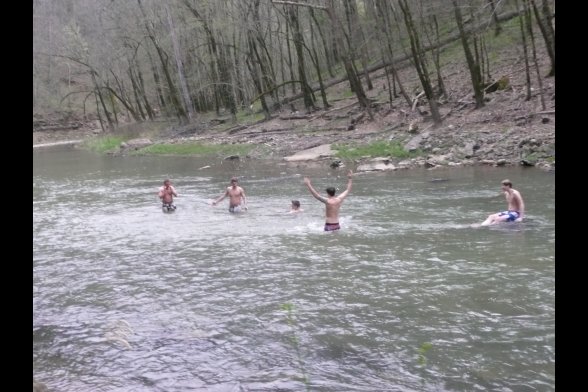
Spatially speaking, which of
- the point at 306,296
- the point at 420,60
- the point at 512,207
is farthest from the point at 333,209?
the point at 420,60

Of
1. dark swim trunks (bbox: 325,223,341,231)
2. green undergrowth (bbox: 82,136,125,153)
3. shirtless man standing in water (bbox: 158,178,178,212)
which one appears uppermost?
green undergrowth (bbox: 82,136,125,153)

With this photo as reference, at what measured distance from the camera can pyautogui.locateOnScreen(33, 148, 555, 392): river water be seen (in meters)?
7.36

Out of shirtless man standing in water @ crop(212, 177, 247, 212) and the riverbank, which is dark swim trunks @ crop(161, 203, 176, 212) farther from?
the riverbank

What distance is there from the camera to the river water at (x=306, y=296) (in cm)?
736

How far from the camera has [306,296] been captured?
10242 millimetres

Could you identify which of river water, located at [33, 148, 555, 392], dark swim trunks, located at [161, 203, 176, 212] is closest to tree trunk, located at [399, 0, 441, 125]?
river water, located at [33, 148, 555, 392]

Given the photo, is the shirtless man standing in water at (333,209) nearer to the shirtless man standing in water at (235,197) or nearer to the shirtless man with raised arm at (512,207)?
the shirtless man with raised arm at (512,207)

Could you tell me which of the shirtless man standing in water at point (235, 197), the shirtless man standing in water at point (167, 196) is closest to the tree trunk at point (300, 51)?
the shirtless man standing in water at point (167, 196)

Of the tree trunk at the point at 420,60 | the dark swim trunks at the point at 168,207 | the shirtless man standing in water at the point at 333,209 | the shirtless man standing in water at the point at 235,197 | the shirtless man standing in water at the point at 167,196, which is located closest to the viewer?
the shirtless man standing in water at the point at 333,209

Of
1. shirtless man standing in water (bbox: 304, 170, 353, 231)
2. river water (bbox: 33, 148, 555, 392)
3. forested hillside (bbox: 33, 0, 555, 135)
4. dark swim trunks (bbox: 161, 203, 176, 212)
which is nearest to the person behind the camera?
river water (bbox: 33, 148, 555, 392)

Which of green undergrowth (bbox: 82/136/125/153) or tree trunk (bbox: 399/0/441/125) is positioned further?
green undergrowth (bbox: 82/136/125/153)

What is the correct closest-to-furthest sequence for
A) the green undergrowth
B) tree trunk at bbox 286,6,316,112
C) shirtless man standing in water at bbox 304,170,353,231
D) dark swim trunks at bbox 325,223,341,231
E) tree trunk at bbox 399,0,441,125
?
shirtless man standing in water at bbox 304,170,353,231 → dark swim trunks at bbox 325,223,341,231 → tree trunk at bbox 399,0,441,125 → tree trunk at bbox 286,6,316,112 → the green undergrowth

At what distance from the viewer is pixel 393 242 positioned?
528 inches
